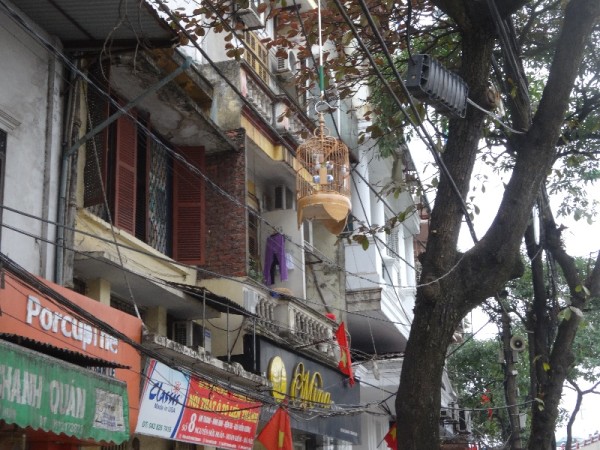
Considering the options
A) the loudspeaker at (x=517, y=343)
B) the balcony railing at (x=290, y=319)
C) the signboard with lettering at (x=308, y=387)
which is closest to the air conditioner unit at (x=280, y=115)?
the balcony railing at (x=290, y=319)

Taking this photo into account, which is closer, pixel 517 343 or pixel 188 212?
pixel 188 212

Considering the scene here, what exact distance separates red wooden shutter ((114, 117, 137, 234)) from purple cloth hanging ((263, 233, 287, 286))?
15.1 ft

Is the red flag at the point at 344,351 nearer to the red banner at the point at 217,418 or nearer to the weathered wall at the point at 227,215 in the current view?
the weathered wall at the point at 227,215

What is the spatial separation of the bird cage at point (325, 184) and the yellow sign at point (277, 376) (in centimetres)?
243

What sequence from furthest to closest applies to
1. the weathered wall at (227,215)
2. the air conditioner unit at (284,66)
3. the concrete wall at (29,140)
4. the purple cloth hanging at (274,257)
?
the air conditioner unit at (284,66)
the purple cloth hanging at (274,257)
the weathered wall at (227,215)
the concrete wall at (29,140)

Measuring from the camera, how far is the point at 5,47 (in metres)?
9.98

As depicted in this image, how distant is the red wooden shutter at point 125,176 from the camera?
39.1 feet

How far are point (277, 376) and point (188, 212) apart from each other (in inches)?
110

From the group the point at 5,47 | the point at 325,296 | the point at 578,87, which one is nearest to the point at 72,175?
the point at 5,47

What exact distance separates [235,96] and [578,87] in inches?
207

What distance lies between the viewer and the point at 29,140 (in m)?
10.2

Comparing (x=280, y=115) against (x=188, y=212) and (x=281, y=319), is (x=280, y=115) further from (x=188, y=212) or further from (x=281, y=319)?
(x=281, y=319)

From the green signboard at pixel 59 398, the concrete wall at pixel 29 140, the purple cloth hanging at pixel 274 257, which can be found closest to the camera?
the green signboard at pixel 59 398

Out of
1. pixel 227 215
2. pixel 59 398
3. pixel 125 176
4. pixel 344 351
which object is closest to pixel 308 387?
pixel 344 351
